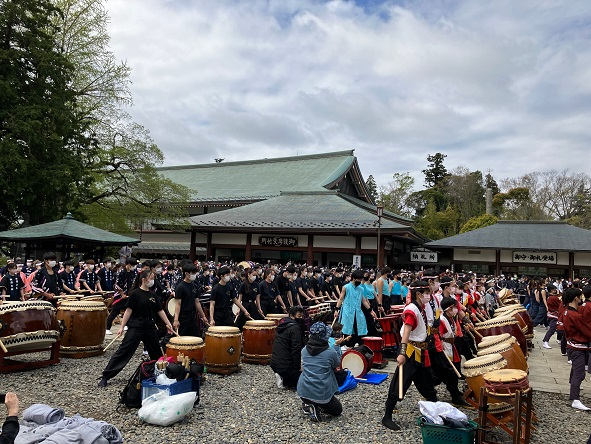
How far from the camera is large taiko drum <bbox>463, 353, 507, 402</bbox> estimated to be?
5.17 m

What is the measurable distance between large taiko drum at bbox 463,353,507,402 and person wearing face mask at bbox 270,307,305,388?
7.32 ft

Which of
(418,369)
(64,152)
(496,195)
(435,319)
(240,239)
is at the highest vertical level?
(496,195)

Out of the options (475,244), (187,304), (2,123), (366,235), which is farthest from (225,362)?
(475,244)

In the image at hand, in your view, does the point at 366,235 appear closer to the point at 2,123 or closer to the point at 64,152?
the point at 64,152

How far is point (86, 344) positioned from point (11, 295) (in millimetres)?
2568

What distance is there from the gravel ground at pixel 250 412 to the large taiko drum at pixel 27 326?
1.41 ft

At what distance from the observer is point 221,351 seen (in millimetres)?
7230

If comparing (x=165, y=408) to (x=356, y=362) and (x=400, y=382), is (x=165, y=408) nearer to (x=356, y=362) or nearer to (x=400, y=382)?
(x=400, y=382)

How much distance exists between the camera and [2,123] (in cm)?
1755

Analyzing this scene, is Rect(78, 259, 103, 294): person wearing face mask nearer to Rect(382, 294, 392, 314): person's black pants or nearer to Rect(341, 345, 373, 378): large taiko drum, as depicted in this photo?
Rect(382, 294, 392, 314): person's black pants

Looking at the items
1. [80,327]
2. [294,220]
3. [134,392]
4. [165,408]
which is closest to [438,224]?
[294,220]

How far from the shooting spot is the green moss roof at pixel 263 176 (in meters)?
32.6

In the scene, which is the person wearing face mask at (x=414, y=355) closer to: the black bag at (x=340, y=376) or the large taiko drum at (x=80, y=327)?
the black bag at (x=340, y=376)

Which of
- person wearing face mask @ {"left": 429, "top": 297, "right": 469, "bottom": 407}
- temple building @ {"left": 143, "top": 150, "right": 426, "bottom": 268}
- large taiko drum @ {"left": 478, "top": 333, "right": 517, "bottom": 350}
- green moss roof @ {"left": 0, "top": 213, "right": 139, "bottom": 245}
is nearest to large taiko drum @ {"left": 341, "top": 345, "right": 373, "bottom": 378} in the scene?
person wearing face mask @ {"left": 429, "top": 297, "right": 469, "bottom": 407}
